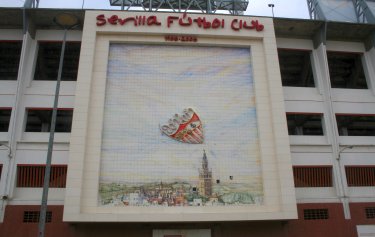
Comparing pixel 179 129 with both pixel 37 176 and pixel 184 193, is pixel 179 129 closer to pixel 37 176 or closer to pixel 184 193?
pixel 184 193

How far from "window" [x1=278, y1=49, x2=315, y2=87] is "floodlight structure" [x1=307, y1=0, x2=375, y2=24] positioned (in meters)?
4.11

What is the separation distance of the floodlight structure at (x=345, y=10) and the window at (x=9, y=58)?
2815 cm

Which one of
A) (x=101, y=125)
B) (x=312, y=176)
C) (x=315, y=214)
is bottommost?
(x=315, y=214)

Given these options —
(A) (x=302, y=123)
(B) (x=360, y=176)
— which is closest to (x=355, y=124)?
(A) (x=302, y=123)

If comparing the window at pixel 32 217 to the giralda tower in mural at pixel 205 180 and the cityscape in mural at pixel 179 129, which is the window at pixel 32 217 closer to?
the cityscape in mural at pixel 179 129

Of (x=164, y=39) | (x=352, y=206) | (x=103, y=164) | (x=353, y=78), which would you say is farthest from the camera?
(x=353, y=78)

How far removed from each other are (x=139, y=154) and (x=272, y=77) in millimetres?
12058

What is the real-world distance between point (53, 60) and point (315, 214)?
87.3ft

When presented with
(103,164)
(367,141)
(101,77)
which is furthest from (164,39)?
(367,141)

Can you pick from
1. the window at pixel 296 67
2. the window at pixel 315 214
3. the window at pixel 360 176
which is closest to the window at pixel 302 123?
the window at pixel 296 67

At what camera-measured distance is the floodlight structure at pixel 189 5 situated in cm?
3512

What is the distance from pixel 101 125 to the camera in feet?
84.2

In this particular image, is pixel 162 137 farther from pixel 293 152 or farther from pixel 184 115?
pixel 293 152

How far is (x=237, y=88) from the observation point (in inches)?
1099
